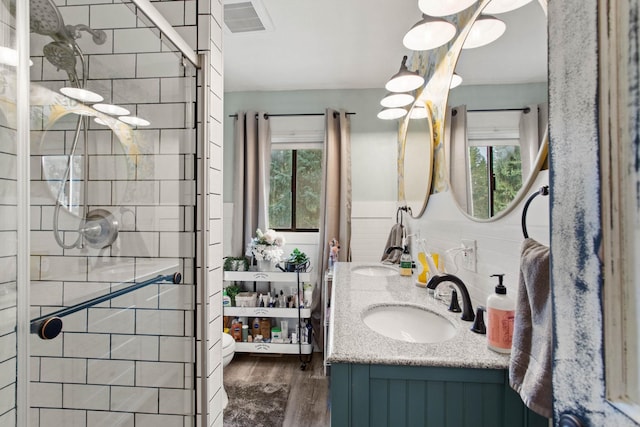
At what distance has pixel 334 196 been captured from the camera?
2.92m

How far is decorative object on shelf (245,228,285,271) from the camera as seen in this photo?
2750mm

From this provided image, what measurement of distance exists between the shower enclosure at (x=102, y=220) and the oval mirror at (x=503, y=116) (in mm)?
1054

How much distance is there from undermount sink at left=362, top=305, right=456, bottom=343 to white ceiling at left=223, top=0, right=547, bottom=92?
2.92 ft

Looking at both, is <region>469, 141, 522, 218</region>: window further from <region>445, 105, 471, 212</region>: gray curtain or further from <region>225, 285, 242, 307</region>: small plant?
<region>225, 285, 242, 307</region>: small plant

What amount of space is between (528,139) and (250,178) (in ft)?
8.05

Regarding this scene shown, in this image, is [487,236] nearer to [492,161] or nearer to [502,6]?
[492,161]

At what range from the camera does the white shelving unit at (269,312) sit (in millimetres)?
2650

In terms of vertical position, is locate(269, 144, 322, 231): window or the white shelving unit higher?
locate(269, 144, 322, 231): window

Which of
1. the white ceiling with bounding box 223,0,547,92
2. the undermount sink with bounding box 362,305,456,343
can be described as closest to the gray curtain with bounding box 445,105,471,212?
the white ceiling with bounding box 223,0,547,92

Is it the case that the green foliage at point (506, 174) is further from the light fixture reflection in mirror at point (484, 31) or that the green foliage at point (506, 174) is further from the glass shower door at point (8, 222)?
the glass shower door at point (8, 222)

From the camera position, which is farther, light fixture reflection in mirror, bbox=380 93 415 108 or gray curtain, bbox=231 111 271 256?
gray curtain, bbox=231 111 271 256

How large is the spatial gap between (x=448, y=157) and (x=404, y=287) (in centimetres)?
70

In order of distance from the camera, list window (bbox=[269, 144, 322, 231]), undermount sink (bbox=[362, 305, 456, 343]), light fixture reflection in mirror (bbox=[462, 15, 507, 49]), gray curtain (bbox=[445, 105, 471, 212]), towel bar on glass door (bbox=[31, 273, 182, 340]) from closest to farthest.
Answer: towel bar on glass door (bbox=[31, 273, 182, 340]) → light fixture reflection in mirror (bbox=[462, 15, 507, 49]) → undermount sink (bbox=[362, 305, 456, 343]) → gray curtain (bbox=[445, 105, 471, 212]) → window (bbox=[269, 144, 322, 231])

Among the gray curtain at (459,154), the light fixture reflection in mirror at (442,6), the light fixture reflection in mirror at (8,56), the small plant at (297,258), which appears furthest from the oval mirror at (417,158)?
the light fixture reflection in mirror at (8,56)
